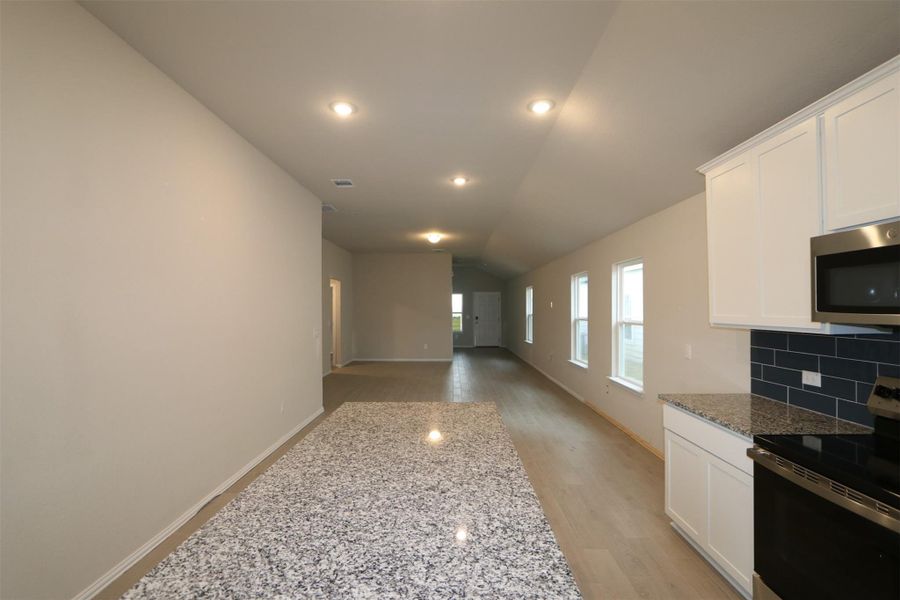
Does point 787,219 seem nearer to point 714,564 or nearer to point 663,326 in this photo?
point 714,564

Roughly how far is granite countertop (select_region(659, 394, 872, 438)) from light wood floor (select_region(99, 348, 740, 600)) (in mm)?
827

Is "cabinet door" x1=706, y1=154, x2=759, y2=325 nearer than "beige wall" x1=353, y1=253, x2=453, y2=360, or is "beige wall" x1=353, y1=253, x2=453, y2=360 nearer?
"cabinet door" x1=706, y1=154, x2=759, y2=325

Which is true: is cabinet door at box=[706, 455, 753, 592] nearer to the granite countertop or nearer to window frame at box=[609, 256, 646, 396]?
the granite countertop

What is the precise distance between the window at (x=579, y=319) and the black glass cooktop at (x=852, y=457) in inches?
178

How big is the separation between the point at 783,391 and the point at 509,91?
240cm

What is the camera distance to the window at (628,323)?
450 centimetres

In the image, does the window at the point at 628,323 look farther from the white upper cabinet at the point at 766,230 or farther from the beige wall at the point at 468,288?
the beige wall at the point at 468,288

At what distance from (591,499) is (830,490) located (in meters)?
1.74

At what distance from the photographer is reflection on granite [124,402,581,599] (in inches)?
31.6

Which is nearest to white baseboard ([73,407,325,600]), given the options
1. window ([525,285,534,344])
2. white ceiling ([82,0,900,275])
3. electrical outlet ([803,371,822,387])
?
white ceiling ([82,0,900,275])

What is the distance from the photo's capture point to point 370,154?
349 centimetres

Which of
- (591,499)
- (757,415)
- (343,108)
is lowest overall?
(591,499)

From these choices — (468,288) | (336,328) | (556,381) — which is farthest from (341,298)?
(468,288)

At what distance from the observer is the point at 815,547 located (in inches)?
59.2
